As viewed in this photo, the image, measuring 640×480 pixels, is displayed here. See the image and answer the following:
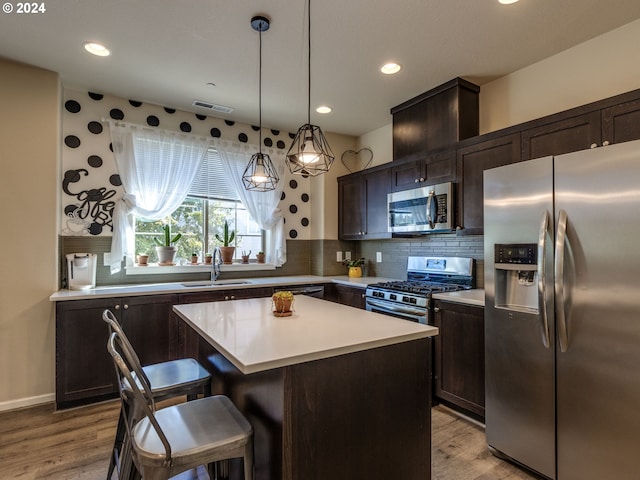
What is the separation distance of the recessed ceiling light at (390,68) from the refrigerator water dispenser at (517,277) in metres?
1.68

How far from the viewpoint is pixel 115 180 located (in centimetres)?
350

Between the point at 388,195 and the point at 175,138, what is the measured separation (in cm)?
Result: 236

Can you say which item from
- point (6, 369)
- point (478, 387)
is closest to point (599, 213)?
point (478, 387)

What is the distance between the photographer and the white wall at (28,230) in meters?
2.85

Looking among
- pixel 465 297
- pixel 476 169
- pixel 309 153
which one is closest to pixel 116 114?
pixel 309 153

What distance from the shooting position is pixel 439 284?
3398 mm

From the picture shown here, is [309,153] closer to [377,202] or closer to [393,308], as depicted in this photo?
[393,308]

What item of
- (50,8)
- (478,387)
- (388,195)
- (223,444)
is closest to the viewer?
(223,444)

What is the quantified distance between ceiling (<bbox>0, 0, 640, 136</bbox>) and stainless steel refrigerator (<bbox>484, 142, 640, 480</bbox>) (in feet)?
3.44

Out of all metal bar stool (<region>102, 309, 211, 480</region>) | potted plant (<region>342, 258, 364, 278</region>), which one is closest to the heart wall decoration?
potted plant (<region>342, 258, 364, 278</region>)

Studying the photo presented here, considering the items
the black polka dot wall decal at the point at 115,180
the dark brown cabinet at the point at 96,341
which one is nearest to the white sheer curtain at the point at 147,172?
the black polka dot wall decal at the point at 115,180

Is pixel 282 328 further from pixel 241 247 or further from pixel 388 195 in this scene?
pixel 241 247

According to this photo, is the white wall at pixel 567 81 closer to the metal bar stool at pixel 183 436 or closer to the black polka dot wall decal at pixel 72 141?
the metal bar stool at pixel 183 436

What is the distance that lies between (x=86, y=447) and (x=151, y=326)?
0.96 m
